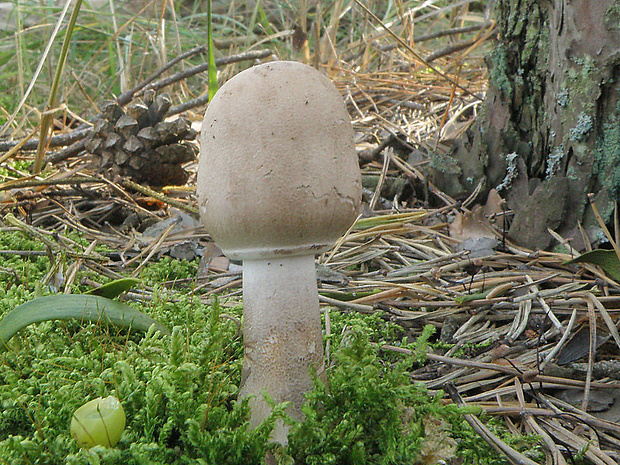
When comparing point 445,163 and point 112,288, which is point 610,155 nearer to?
point 445,163

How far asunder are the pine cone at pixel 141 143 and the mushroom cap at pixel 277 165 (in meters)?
1.94

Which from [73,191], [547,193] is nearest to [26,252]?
[73,191]

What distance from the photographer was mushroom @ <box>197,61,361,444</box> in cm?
134

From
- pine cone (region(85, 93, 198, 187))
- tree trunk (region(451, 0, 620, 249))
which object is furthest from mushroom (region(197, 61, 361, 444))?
pine cone (region(85, 93, 198, 187))

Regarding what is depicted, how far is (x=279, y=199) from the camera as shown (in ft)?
4.36

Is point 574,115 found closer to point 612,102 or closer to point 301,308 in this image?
point 612,102

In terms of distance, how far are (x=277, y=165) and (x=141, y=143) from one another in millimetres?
2130

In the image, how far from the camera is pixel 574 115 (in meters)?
2.41

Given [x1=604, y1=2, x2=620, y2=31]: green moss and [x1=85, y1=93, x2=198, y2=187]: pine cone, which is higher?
[x1=604, y1=2, x2=620, y2=31]: green moss

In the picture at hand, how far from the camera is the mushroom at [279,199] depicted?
1.34 meters

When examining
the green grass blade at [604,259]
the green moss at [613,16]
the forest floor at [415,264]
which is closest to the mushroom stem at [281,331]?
the forest floor at [415,264]

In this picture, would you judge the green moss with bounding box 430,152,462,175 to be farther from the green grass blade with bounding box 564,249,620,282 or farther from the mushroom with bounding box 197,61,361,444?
the mushroom with bounding box 197,61,361,444

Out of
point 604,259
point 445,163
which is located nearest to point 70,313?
point 604,259

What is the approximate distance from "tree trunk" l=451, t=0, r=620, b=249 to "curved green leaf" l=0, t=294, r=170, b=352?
171 cm
